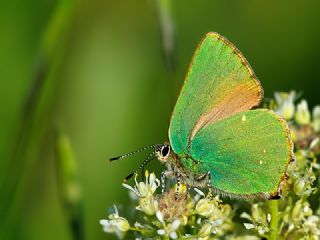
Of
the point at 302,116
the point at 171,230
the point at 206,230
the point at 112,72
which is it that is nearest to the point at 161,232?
the point at 171,230

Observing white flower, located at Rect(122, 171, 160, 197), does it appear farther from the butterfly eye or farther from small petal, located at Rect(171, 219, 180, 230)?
small petal, located at Rect(171, 219, 180, 230)

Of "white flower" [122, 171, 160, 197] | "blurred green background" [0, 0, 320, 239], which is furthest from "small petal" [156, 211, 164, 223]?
"blurred green background" [0, 0, 320, 239]

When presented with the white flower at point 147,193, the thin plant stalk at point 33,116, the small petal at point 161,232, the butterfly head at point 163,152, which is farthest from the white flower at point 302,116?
the thin plant stalk at point 33,116

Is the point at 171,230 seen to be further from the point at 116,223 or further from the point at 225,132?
the point at 225,132

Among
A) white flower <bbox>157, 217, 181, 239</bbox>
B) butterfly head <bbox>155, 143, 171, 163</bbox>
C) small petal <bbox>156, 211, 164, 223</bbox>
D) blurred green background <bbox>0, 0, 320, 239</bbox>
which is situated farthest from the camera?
blurred green background <bbox>0, 0, 320, 239</bbox>

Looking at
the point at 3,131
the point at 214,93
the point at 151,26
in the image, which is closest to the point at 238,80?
the point at 214,93

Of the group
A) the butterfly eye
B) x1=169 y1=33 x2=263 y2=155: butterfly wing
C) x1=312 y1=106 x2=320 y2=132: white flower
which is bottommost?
x1=312 y1=106 x2=320 y2=132: white flower
